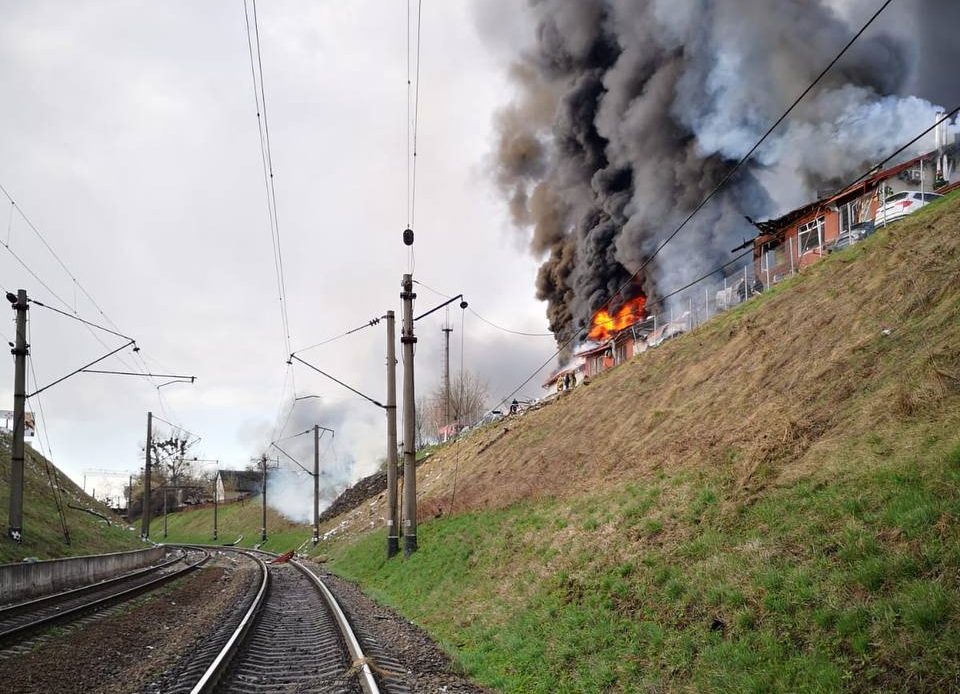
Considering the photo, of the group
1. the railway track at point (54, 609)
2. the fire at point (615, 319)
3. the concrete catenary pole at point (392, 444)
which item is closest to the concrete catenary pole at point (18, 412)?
the railway track at point (54, 609)

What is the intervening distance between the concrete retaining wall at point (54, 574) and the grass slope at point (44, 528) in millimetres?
1982

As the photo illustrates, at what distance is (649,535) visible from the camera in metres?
11.5

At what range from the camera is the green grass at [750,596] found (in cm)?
620

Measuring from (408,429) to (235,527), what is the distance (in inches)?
2609

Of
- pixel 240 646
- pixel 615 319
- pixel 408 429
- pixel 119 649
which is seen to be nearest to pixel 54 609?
pixel 119 649

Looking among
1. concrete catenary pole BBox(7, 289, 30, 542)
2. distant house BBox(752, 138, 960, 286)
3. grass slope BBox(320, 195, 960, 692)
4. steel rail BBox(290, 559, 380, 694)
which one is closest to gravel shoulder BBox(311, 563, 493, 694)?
steel rail BBox(290, 559, 380, 694)

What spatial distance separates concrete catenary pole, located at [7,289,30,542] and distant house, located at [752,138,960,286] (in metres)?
29.8

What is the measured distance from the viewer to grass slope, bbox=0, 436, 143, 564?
90.2 feet

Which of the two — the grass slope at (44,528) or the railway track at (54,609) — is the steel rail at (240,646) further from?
the grass slope at (44,528)

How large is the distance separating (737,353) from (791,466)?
865cm

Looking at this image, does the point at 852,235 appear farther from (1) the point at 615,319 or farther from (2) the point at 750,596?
(2) the point at 750,596

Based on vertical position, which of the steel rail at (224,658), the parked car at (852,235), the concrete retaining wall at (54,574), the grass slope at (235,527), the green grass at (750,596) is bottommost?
the grass slope at (235,527)

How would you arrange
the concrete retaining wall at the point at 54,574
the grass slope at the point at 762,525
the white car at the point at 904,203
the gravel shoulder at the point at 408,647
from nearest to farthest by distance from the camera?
the grass slope at the point at 762,525, the gravel shoulder at the point at 408,647, the concrete retaining wall at the point at 54,574, the white car at the point at 904,203

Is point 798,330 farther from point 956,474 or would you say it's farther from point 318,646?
point 318,646
